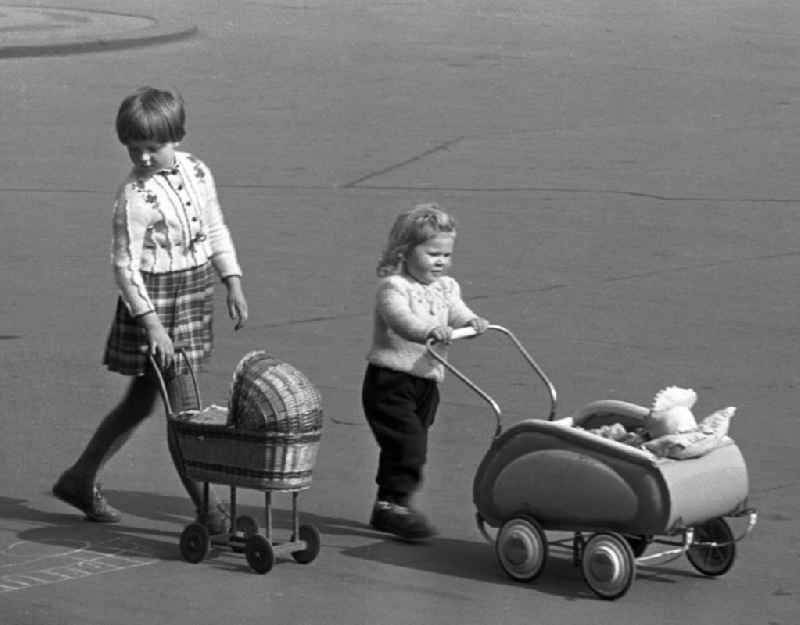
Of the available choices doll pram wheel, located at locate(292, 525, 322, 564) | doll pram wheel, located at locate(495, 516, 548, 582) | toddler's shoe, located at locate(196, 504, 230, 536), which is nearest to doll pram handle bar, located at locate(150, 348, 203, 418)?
toddler's shoe, located at locate(196, 504, 230, 536)

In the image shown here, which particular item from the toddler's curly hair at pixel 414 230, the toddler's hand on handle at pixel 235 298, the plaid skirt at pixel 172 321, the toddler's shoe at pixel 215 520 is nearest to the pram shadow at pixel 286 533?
the toddler's shoe at pixel 215 520

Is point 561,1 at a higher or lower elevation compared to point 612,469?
higher

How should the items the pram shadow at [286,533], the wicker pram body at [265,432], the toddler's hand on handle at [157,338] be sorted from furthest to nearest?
1. the toddler's hand on handle at [157,338]
2. the pram shadow at [286,533]
3. the wicker pram body at [265,432]

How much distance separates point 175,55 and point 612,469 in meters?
17.6

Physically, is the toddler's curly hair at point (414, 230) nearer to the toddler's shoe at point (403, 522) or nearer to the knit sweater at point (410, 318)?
the knit sweater at point (410, 318)

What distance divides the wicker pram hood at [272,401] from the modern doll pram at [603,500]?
483 mm

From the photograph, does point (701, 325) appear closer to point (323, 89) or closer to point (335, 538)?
point (335, 538)

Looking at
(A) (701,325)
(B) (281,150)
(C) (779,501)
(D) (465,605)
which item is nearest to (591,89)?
(B) (281,150)

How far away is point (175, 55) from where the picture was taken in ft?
76.3

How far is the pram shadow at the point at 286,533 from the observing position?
6480 mm

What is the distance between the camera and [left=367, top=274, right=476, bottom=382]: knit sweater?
6.79 metres

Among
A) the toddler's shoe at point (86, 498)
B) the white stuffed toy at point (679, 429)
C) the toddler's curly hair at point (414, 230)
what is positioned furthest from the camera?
the toddler's shoe at point (86, 498)

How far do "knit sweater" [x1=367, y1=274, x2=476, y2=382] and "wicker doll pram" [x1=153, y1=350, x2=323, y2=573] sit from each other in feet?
1.56

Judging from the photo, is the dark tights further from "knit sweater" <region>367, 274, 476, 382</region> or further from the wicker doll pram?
"knit sweater" <region>367, 274, 476, 382</region>
